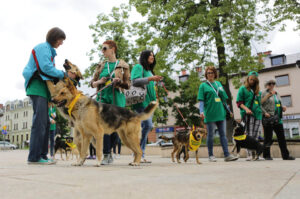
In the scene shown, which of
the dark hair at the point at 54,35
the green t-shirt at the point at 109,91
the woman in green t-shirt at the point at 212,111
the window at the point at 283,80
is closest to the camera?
the dark hair at the point at 54,35

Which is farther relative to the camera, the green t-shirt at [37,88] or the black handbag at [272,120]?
the black handbag at [272,120]

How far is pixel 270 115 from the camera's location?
23.3 ft

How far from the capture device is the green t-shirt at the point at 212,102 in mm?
6500

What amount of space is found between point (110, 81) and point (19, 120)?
287 feet

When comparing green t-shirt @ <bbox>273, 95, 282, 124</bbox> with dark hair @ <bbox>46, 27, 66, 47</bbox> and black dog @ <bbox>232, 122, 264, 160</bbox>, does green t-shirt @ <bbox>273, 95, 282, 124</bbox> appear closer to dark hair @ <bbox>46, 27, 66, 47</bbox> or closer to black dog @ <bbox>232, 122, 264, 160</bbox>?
black dog @ <bbox>232, 122, 264, 160</bbox>

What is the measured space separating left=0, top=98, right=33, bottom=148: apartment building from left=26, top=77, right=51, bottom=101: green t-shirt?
80.5 meters

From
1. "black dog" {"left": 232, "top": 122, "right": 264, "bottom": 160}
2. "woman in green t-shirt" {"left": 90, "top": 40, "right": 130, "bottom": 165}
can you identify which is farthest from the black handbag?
"woman in green t-shirt" {"left": 90, "top": 40, "right": 130, "bottom": 165}

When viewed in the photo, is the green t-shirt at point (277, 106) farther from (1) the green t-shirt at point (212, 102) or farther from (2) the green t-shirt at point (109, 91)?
(2) the green t-shirt at point (109, 91)

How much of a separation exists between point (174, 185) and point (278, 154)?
27.4ft

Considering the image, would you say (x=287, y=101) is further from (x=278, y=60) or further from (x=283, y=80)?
(x=278, y=60)

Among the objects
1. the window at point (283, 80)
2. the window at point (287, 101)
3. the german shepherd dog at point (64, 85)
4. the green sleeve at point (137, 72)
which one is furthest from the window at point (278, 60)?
the german shepherd dog at point (64, 85)

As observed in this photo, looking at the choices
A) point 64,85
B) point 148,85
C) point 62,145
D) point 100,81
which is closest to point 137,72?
A: point 148,85

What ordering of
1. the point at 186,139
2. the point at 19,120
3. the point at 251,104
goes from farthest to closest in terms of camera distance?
the point at 19,120 → the point at 251,104 → the point at 186,139

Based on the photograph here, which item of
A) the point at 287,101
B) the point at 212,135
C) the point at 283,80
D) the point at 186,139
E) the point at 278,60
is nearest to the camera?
the point at 186,139
